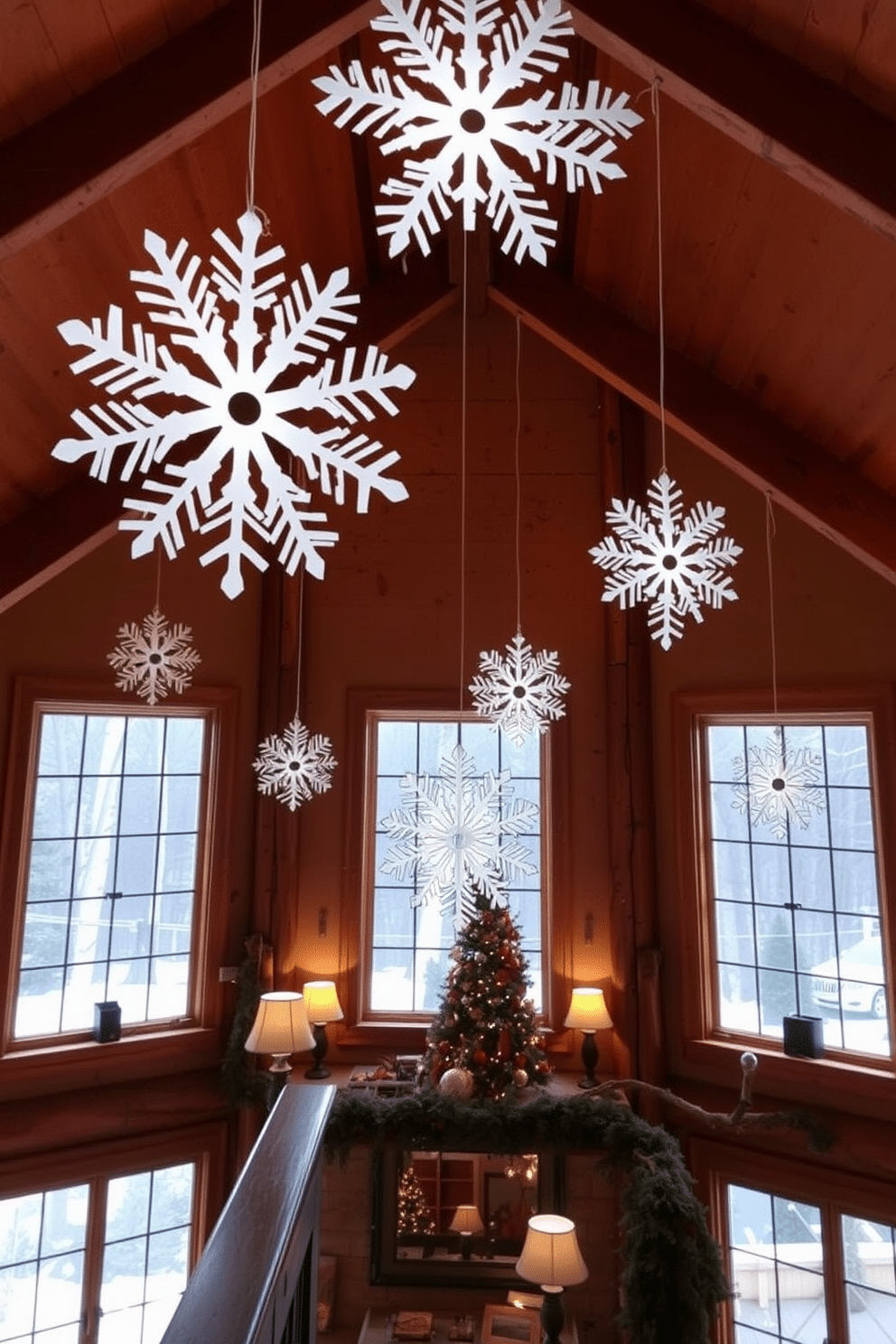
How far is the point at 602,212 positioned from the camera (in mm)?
4836

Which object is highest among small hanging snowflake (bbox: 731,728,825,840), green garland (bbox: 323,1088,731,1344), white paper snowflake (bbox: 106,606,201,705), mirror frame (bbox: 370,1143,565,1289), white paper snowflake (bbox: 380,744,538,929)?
white paper snowflake (bbox: 106,606,201,705)

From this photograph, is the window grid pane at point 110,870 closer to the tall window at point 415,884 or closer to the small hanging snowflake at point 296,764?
the small hanging snowflake at point 296,764

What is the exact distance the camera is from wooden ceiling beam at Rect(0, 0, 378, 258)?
118 inches

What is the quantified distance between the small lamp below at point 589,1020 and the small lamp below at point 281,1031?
1.59 metres

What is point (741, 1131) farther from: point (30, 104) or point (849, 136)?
point (30, 104)

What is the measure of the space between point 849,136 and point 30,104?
2645 mm

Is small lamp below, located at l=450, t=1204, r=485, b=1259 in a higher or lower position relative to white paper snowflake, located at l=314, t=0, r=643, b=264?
lower

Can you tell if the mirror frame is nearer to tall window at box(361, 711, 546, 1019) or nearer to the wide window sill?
tall window at box(361, 711, 546, 1019)

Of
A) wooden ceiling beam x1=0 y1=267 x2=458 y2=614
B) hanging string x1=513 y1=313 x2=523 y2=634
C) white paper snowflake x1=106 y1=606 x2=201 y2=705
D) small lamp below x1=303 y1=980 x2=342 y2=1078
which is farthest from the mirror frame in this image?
wooden ceiling beam x1=0 y1=267 x2=458 y2=614

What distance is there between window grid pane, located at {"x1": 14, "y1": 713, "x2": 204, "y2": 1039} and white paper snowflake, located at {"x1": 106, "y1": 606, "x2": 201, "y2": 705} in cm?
39

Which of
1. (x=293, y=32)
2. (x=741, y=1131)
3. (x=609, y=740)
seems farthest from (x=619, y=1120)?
(x=293, y=32)

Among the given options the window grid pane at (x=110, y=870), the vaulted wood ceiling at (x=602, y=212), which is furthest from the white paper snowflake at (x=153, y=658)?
the vaulted wood ceiling at (x=602, y=212)

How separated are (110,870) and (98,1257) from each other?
2202 millimetres

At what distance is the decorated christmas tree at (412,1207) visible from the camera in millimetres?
5184
